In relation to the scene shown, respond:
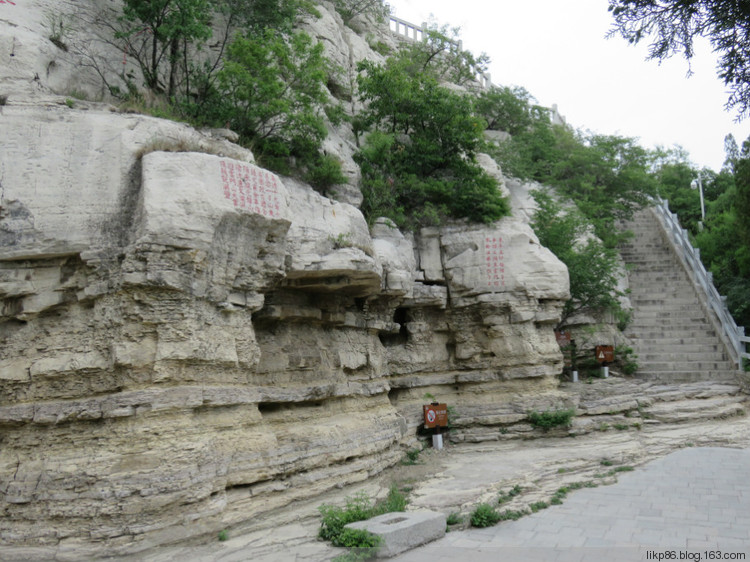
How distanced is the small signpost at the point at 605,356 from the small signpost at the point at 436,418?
5501mm

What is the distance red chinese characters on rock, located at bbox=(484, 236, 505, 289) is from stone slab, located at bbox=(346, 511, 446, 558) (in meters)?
7.06

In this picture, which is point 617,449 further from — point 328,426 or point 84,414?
point 84,414

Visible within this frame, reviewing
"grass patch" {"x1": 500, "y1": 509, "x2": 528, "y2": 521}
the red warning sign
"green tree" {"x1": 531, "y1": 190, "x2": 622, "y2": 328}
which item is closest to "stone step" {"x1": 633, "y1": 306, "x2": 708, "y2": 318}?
"green tree" {"x1": 531, "y1": 190, "x2": 622, "y2": 328}

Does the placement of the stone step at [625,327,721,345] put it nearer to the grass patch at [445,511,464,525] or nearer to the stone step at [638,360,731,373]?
the stone step at [638,360,731,373]

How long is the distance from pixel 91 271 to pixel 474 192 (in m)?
9.05

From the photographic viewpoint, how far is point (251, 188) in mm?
7863

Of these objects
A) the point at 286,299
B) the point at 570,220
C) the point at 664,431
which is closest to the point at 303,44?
the point at 286,299

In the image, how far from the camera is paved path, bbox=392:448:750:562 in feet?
19.7

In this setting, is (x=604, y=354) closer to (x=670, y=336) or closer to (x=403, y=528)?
(x=670, y=336)

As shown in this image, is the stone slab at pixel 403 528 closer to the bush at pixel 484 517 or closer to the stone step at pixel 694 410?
the bush at pixel 484 517

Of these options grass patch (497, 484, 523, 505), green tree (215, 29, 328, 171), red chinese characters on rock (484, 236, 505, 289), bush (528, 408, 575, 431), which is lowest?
grass patch (497, 484, 523, 505)

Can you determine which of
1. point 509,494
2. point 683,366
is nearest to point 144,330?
point 509,494

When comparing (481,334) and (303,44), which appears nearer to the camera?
(303,44)

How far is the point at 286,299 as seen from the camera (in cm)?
952
